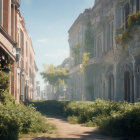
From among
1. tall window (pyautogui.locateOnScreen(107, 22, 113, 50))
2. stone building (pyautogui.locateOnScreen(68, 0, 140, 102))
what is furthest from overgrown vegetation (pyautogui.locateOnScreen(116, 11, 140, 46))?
tall window (pyautogui.locateOnScreen(107, 22, 113, 50))

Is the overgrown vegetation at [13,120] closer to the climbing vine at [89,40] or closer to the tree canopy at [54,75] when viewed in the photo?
the climbing vine at [89,40]

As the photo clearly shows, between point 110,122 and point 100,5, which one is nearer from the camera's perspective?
point 110,122

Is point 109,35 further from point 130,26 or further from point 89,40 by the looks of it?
point 130,26

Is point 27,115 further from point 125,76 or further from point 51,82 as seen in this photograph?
point 51,82

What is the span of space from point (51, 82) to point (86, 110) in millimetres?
37894

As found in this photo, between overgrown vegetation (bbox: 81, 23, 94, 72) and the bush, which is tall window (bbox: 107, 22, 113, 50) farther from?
the bush

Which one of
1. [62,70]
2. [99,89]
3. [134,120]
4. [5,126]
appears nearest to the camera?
[5,126]

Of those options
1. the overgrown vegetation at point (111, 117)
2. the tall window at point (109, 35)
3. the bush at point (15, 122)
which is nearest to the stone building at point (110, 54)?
the tall window at point (109, 35)

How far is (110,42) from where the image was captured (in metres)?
25.7

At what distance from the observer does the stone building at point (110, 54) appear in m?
19.5

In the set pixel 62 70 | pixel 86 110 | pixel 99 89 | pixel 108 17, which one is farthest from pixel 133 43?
pixel 62 70

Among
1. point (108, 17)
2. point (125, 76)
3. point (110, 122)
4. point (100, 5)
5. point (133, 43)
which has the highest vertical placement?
point (100, 5)

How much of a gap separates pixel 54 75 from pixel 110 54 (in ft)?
94.2

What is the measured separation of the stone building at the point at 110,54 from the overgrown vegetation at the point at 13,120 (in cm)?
951
